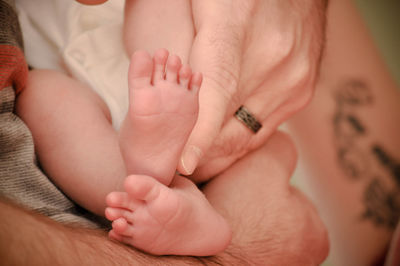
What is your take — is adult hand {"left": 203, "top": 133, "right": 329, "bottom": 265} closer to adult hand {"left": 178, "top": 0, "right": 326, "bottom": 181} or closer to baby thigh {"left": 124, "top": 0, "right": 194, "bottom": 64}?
adult hand {"left": 178, "top": 0, "right": 326, "bottom": 181}

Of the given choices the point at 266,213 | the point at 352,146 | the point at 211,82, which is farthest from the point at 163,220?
the point at 352,146

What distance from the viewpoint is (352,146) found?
1438 millimetres

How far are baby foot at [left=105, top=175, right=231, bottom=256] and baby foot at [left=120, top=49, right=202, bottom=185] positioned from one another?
0.06 meters

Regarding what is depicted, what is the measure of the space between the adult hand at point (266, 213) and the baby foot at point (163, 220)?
0.18 meters

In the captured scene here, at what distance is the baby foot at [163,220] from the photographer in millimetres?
521

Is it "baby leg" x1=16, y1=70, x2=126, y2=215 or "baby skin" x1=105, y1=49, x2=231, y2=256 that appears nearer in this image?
"baby skin" x1=105, y1=49, x2=231, y2=256

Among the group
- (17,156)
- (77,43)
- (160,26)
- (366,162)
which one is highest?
(160,26)

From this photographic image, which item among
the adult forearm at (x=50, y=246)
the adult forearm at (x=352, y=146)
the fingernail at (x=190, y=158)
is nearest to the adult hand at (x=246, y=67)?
the fingernail at (x=190, y=158)

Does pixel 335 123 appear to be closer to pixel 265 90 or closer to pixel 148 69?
pixel 265 90

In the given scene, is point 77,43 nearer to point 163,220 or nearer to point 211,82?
point 211,82

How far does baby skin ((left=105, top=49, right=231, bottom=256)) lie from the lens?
517 millimetres

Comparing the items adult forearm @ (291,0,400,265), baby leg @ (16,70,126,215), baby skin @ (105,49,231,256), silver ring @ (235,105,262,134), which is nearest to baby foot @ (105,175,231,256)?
baby skin @ (105,49,231,256)

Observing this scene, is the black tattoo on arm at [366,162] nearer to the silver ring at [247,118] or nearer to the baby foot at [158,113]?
the silver ring at [247,118]

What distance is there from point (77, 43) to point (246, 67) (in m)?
0.48
